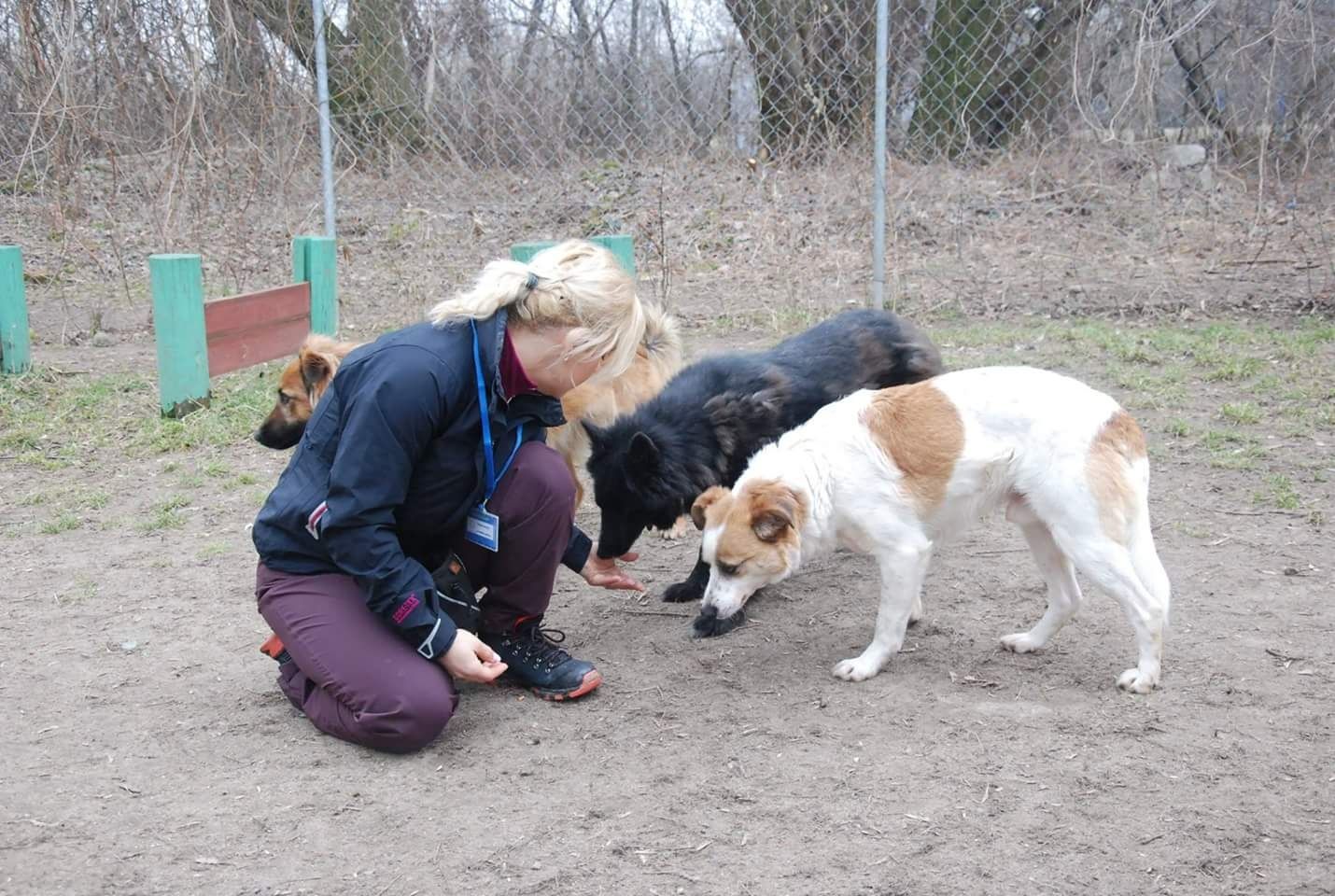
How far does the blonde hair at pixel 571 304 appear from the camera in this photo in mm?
3184

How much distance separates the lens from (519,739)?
3373 millimetres

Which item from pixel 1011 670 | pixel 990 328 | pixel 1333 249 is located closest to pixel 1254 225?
pixel 1333 249

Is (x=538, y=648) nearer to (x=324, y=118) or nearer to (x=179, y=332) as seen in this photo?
(x=179, y=332)

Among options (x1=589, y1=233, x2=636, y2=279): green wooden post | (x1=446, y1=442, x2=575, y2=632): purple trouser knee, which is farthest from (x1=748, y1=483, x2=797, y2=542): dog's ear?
(x1=589, y1=233, x2=636, y2=279): green wooden post

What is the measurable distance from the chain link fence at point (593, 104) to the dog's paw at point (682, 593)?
15.9 ft

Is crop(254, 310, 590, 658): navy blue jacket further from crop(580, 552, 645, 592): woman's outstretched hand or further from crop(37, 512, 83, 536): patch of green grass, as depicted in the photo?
crop(37, 512, 83, 536): patch of green grass

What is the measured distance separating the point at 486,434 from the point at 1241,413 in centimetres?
467

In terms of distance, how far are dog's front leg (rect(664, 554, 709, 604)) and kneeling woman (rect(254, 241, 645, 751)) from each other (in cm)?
108

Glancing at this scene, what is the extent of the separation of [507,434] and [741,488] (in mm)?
802

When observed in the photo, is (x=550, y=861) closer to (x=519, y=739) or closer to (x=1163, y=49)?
(x=519, y=739)

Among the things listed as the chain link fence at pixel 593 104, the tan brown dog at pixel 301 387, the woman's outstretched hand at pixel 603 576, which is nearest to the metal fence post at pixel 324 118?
the chain link fence at pixel 593 104

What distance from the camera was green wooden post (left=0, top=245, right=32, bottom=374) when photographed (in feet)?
24.9

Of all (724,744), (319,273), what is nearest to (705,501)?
(724,744)

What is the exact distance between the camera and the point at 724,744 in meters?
3.34
